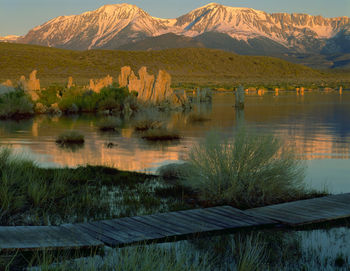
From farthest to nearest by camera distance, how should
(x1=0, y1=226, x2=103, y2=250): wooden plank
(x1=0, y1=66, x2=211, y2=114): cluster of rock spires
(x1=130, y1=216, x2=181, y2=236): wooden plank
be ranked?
1. (x1=0, y1=66, x2=211, y2=114): cluster of rock spires
2. (x1=130, y1=216, x2=181, y2=236): wooden plank
3. (x1=0, y1=226, x2=103, y2=250): wooden plank

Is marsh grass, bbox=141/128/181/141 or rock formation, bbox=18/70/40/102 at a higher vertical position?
rock formation, bbox=18/70/40/102

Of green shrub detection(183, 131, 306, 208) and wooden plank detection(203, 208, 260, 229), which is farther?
green shrub detection(183, 131, 306, 208)

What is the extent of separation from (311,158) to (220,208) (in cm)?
576

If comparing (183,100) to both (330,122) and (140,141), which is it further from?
(140,141)

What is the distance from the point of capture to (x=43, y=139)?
16328mm

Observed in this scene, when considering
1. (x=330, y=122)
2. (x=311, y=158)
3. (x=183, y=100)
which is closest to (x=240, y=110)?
(x=183, y=100)

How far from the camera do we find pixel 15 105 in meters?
25.3

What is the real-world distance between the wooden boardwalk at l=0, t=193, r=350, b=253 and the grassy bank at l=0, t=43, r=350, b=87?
230ft

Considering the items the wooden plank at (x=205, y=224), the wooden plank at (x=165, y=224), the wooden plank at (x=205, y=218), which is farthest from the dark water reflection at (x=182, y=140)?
the wooden plank at (x=165, y=224)

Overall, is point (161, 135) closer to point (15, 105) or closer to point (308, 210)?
point (308, 210)

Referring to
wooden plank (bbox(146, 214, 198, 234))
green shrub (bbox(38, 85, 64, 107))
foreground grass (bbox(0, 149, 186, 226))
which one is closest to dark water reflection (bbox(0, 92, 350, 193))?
foreground grass (bbox(0, 149, 186, 226))

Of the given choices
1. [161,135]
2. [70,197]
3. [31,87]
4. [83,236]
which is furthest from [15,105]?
[83,236]

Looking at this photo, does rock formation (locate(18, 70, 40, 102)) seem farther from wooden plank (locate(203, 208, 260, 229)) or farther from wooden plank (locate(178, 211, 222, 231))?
wooden plank (locate(178, 211, 222, 231))

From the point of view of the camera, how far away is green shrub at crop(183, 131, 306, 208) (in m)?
8.18
